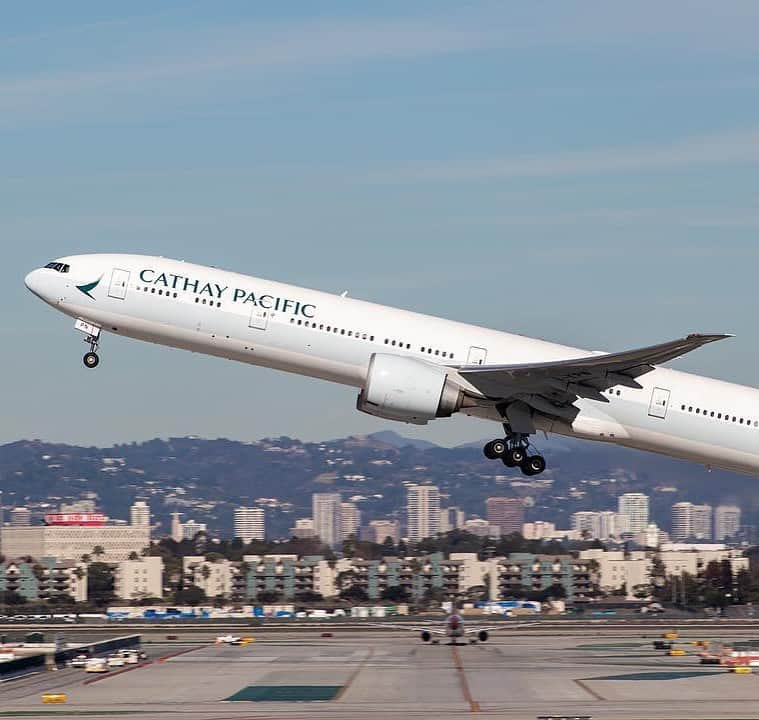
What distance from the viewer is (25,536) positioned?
16250cm

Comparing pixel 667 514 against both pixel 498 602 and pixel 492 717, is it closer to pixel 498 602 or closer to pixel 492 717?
pixel 498 602

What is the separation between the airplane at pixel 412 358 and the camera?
147 feet

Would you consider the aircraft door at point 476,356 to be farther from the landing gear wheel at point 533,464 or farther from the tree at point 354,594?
the tree at point 354,594

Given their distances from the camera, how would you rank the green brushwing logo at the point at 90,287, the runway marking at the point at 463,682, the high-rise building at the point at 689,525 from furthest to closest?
the high-rise building at the point at 689,525 → the green brushwing logo at the point at 90,287 → the runway marking at the point at 463,682

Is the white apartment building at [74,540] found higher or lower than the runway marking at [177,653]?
higher

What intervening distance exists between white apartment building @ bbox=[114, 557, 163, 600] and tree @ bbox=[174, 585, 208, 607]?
2043 millimetres

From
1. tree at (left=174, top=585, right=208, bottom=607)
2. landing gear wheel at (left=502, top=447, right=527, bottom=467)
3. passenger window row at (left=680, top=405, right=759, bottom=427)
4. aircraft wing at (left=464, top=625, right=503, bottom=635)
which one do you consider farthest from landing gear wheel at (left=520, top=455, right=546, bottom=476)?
tree at (left=174, top=585, right=208, bottom=607)

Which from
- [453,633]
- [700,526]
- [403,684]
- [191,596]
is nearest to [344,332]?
[403,684]

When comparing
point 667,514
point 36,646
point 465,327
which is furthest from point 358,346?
point 667,514

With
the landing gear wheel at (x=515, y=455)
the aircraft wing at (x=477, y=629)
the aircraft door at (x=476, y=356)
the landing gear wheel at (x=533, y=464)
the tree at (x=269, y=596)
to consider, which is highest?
the aircraft door at (x=476, y=356)

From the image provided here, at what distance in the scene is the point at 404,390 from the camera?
44094mm

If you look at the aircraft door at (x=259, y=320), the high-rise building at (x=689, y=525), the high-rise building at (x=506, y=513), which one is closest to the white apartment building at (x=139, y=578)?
the high-rise building at (x=689, y=525)

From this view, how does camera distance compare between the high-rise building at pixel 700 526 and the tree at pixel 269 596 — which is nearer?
the high-rise building at pixel 700 526

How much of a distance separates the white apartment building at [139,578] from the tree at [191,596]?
2043 mm
